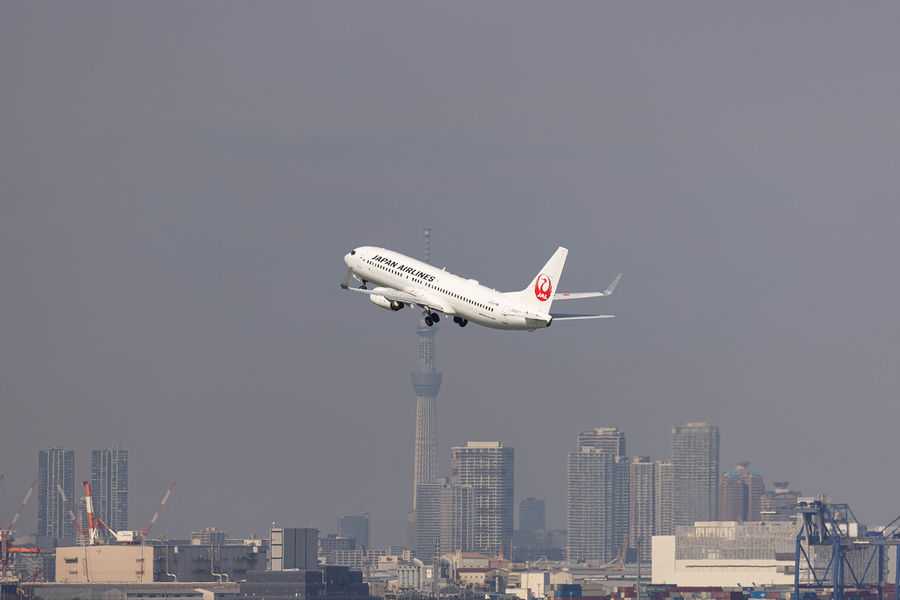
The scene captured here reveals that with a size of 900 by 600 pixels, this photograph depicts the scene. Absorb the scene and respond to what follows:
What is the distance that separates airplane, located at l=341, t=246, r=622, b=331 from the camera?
169 meters

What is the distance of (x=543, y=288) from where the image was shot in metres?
172

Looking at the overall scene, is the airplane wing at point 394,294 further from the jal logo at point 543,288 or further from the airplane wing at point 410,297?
the jal logo at point 543,288

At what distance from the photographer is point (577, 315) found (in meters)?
166

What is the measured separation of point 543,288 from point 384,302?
16.4 meters

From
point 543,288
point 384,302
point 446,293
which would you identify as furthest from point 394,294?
point 543,288

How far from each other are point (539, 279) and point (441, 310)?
9626 millimetres

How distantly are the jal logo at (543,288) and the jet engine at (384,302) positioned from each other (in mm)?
14033

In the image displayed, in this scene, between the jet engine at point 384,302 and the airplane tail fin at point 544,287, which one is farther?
the jet engine at point 384,302

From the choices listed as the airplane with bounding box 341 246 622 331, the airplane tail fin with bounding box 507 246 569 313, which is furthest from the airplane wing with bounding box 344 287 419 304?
the airplane tail fin with bounding box 507 246 569 313

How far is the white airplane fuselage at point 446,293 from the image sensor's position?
6678 inches

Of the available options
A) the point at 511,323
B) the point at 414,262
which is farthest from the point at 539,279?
the point at 414,262

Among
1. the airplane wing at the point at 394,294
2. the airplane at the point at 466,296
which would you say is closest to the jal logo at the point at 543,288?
the airplane at the point at 466,296

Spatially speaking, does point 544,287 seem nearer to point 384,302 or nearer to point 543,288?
Result: point 543,288

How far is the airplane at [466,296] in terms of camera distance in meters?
169
